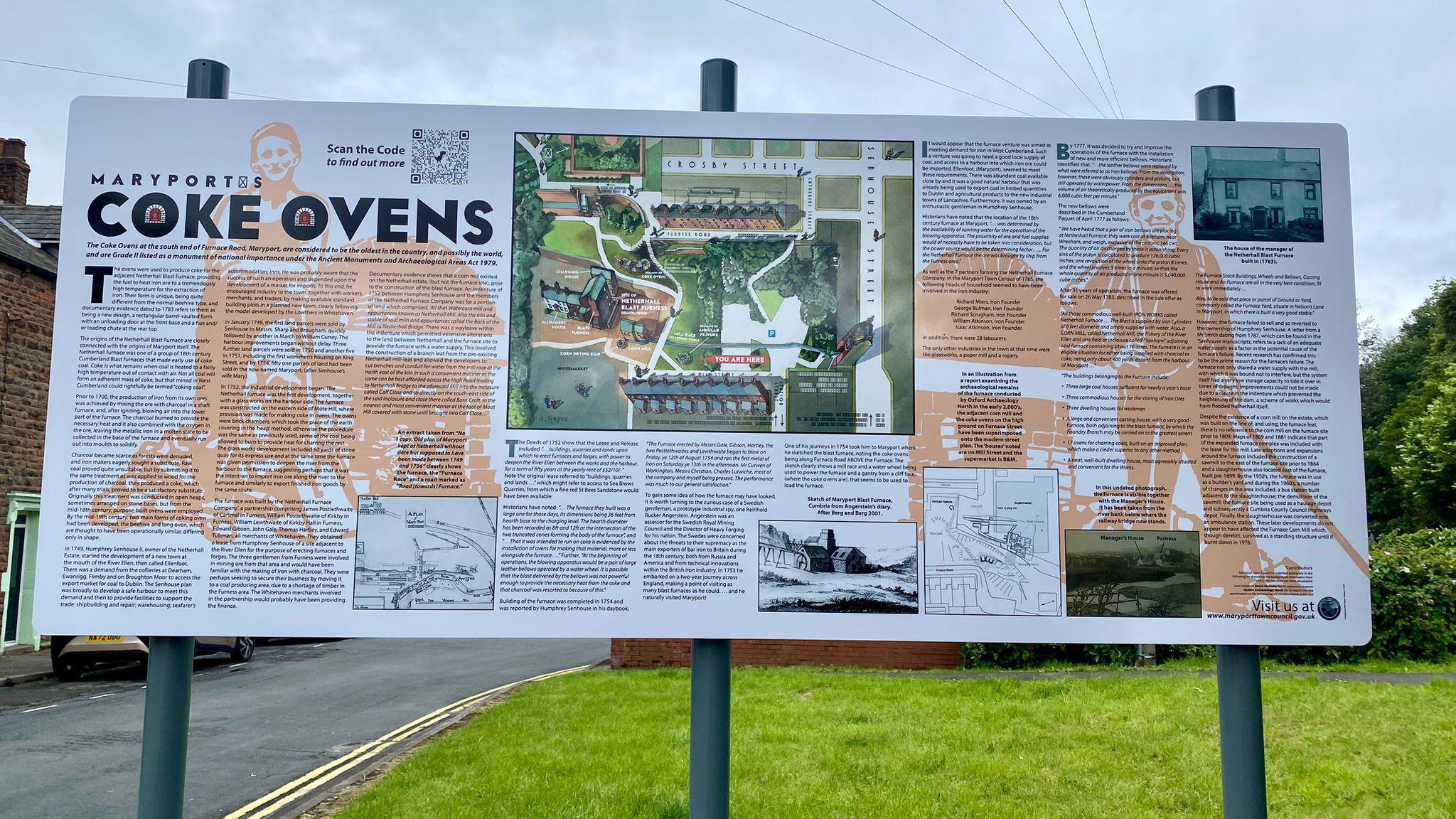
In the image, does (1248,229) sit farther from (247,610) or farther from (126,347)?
(126,347)

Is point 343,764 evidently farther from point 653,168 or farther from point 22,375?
point 22,375

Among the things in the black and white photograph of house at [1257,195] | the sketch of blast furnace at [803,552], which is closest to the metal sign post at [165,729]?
the sketch of blast furnace at [803,552]

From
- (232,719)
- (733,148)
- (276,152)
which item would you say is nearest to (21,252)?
(232,719)

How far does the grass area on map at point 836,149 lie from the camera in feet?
14.0

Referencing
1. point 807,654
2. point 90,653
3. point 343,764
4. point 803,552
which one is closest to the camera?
point 803,552

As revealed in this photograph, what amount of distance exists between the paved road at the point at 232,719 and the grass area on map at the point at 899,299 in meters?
6.17

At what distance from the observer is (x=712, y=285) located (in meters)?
4.17

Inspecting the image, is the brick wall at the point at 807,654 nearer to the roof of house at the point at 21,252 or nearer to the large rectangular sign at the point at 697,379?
the large rectangular sign at the point at 697,379

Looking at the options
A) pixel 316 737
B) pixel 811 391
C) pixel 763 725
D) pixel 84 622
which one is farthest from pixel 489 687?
pixel 811 391

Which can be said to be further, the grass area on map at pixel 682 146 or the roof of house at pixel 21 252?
the roof of house at pixel 21 252

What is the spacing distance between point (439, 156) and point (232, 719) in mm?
9692

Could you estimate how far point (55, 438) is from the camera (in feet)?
13.3

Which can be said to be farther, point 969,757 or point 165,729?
point 969,757

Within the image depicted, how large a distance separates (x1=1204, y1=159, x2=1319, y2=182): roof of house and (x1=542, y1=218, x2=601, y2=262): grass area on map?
2.89 meters
